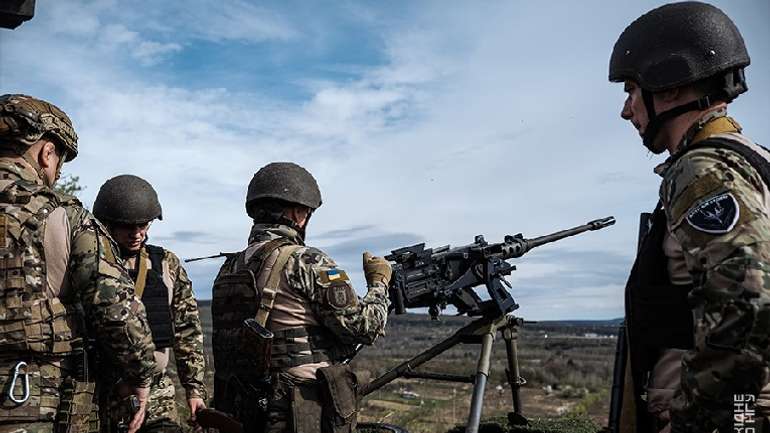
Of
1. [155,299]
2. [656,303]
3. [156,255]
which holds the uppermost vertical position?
[156,255]

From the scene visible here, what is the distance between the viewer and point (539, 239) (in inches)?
310

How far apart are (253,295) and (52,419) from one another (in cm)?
136

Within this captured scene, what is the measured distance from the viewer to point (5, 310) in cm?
355

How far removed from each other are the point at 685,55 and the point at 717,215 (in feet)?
2.66

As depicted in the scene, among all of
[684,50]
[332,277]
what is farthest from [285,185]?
[684,50]

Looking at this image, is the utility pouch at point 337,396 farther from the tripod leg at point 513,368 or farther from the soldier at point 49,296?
the tripod leg at point 513,368

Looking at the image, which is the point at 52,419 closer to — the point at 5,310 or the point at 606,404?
the point at 5,310

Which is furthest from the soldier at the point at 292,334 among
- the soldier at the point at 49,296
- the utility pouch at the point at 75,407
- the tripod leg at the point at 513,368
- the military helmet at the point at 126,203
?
the tripod leg at the point at 513,368

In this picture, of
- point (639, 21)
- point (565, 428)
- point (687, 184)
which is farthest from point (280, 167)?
point (565, 428)

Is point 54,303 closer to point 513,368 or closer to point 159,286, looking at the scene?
point 159,286

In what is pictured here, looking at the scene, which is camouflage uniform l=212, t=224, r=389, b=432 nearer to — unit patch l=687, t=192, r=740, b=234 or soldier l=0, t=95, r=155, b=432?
soldier l=0, t=95, r=155, b=432

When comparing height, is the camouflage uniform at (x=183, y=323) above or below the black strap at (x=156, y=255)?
below

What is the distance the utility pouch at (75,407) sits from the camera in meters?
3.69

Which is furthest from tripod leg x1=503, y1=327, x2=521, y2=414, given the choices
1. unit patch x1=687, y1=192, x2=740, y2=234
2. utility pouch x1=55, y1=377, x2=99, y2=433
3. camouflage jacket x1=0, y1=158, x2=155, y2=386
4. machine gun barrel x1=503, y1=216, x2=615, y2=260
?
unit patch x1=687, y1=192, x2=740, y2=234
